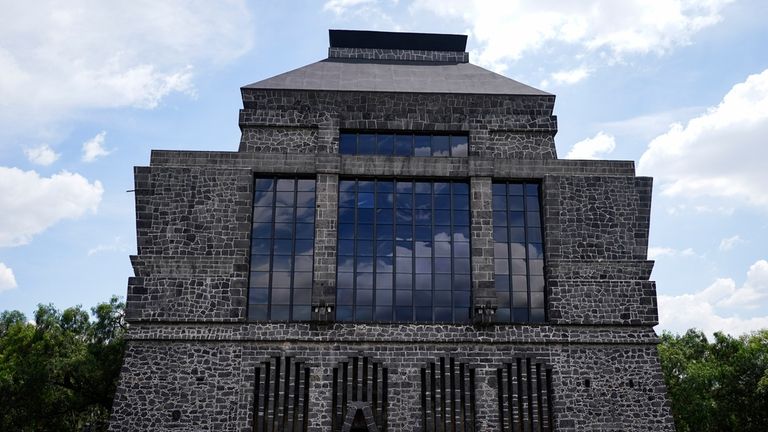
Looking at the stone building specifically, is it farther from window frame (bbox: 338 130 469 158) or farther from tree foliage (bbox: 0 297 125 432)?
tree foliage (bbox: 0 297 125 432)

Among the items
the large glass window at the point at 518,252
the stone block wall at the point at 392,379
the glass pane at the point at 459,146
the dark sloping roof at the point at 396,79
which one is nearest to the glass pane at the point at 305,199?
the dark sloping roof at the point at 396,79

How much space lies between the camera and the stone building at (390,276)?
82.3 feet

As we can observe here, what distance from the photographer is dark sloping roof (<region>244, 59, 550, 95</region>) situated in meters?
30.0

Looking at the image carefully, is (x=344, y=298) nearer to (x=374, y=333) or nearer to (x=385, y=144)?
(x=374, y=333)

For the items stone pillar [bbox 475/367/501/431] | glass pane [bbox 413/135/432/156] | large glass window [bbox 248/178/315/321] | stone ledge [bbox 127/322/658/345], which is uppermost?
glass pane [bbox 413/135/432/156]

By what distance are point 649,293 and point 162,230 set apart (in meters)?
19.4

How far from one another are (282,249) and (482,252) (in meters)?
7.96

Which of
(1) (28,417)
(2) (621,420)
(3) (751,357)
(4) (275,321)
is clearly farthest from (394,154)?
(3) (751,357)

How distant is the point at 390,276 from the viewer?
87.8ft

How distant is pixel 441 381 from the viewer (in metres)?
25.3

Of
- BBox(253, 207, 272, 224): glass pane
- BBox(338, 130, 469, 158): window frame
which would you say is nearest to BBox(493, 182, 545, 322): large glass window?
BBox(338, 130, 469, 158): window frame

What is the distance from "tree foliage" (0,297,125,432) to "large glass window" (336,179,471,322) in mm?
13957

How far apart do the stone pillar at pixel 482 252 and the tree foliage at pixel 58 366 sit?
18.1 m

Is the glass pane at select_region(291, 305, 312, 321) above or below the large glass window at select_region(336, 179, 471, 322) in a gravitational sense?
below
